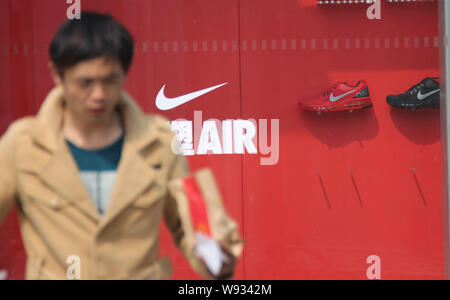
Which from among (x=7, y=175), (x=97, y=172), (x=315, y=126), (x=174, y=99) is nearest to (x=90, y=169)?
(x=97, y=172)

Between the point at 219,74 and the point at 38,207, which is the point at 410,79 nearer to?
the point at 219,74

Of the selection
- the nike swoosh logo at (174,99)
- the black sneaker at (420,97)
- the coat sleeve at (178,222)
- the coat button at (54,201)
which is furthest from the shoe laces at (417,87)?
the coat button at (54,201)

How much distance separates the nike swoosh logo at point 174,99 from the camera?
11.0ft

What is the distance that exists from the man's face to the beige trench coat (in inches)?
2.6

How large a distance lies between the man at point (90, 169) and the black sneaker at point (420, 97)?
207 centimetres

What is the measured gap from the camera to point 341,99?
3.49 m

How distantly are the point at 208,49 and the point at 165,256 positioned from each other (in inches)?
69.0

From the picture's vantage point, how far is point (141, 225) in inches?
70.6

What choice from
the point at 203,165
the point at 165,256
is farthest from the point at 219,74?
the point at 165,256

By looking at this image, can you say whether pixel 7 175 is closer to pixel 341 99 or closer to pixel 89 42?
pixel 89 42

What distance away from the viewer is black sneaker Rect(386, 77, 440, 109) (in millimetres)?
3465

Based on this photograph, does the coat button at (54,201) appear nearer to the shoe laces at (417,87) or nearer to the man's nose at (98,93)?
the man's nose at (98,93)

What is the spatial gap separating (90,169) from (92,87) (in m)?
0.25
